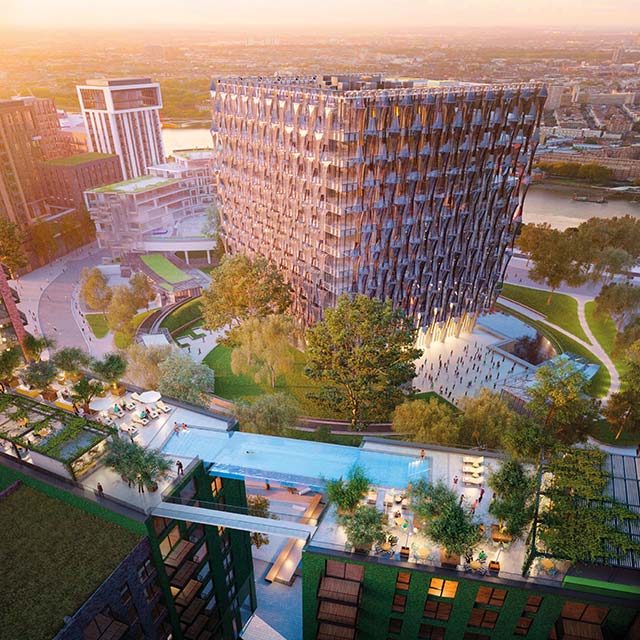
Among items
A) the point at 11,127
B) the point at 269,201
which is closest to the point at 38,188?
the point at 11,127

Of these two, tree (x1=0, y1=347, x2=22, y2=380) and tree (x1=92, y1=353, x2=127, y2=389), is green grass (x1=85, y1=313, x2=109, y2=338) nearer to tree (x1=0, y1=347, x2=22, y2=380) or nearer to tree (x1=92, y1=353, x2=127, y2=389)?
tree (x1=0, y1=347, x2=22, y2=380)

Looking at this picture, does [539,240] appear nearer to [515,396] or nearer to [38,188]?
[515,396]

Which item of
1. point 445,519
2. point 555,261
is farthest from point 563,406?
point 555,261

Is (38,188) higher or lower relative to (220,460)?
lower

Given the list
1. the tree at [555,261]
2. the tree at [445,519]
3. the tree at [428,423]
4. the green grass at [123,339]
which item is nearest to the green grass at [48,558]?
the tree at [445,519]

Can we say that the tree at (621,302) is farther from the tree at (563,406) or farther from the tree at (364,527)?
the tree at (364,527)

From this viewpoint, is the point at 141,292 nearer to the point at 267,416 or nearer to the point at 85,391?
the point at 267,416
